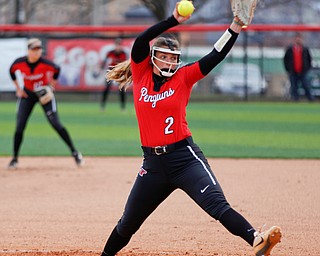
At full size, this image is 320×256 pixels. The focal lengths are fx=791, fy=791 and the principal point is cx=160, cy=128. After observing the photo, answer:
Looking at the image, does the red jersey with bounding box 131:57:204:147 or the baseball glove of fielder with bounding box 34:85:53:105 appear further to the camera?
the baseball glove of fielder with bounding box 34:85:53:105

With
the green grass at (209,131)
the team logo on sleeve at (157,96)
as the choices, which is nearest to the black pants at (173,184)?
the team logo on sleeve at (157,96)

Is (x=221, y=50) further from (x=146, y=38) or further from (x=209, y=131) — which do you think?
(x=209, y=131)

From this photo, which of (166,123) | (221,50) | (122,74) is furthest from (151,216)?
(221,50)

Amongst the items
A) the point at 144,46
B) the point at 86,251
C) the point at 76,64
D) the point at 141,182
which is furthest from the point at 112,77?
the point at 76,64

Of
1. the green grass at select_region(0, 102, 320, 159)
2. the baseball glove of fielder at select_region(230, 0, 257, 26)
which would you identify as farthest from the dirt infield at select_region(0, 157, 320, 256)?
the baseball glove of fielder at select_region(230, 0, 257, 26)

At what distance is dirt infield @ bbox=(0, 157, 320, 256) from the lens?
7223 millimetres

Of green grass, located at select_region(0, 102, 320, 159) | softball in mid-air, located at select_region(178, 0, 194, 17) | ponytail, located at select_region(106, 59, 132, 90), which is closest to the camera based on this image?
softball in mid-air, located at select_region(178, 0, 194, 17)

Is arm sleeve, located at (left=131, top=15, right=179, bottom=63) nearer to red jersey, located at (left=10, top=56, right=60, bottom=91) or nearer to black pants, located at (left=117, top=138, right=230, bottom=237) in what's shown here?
black pants, located at (left=117, top=138, right=230, bottom=237)

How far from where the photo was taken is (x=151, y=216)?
867cm

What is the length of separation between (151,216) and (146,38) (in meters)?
3.21

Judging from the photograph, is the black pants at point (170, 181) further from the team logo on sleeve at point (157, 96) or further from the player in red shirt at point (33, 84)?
the player in red shirt at point (33, 84)

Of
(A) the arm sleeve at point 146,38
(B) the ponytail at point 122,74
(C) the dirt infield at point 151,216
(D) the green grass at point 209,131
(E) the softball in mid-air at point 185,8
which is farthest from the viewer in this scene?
(D) the green grass at point 209,131

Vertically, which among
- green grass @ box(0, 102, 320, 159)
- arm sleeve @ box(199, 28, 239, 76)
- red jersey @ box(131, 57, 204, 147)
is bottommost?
green grass @ box(0, 102, 320, 159)

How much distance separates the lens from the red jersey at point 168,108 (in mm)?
5852
